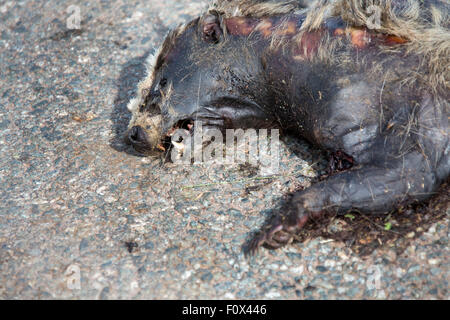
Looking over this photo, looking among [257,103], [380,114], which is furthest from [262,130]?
[380,114]

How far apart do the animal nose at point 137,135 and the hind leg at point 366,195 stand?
46.2 inches

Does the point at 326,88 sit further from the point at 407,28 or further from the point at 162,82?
the point at 162,82

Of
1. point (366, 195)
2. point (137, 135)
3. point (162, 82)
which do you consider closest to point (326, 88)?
point (366, 195)

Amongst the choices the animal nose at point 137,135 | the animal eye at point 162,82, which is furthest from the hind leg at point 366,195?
the animal eye at point 162,82

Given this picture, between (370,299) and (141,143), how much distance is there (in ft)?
6.25

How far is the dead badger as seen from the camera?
323 cm

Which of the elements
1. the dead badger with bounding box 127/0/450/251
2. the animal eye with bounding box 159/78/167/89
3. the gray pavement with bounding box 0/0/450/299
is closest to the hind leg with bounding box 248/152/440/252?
the dead badger with bounding box 127/0/450/251

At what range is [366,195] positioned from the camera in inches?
126

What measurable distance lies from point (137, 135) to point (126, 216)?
0.63 m

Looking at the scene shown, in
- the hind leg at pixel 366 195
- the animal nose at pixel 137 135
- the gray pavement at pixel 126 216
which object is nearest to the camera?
the gray pavement at pixel 126 216

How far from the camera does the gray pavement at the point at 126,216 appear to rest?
3.06m

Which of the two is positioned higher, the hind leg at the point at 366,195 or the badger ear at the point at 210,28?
the badger ear at the point at 210,28

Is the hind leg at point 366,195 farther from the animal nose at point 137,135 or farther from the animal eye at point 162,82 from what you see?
the animal eye at point 162,82

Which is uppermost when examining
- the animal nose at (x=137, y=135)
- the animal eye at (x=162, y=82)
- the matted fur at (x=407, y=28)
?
the matted fur at (x=407, y=28)
